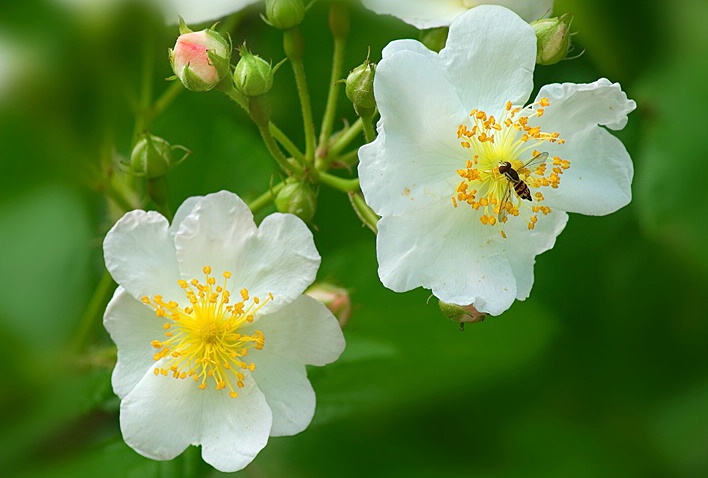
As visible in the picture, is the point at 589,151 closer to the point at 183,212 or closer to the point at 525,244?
the point at 525,244

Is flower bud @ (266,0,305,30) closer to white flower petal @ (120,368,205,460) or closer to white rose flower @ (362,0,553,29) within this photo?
white rose flower @ (362,0,553,29)

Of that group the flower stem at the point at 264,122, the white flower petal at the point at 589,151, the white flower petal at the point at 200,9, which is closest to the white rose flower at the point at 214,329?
the flower stem at the point at 264,122

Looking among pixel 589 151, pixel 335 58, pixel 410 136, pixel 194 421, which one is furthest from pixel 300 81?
pixel 194 421

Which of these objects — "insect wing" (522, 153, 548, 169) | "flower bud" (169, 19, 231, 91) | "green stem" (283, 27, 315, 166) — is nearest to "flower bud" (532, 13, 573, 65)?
"insect wing" (522, 153, 548, 169)

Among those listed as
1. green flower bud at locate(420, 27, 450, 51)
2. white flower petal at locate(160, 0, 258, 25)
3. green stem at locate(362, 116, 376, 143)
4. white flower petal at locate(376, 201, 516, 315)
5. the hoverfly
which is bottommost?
white flower petal at locate(376, 201, 516, 315)

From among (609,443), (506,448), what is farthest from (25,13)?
(609,443)

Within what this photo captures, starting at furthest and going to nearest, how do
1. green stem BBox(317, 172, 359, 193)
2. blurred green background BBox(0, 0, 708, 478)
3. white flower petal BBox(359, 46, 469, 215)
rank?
blurred green background BBox(0, 0, 708, 478), green stem BBox(317, 172, 359, 193), white flower petal BBox(359, 46, 469, 215)
